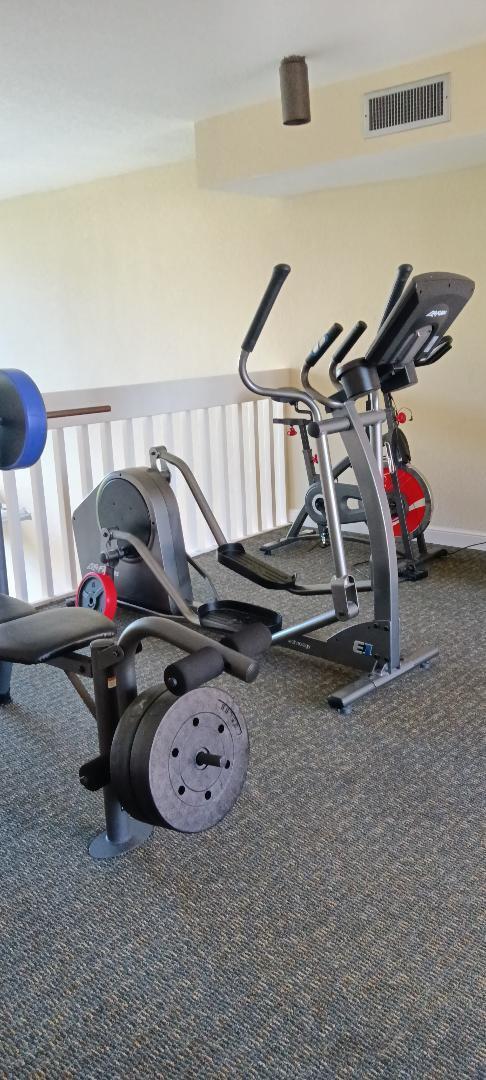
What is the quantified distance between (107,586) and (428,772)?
1568 millimetres

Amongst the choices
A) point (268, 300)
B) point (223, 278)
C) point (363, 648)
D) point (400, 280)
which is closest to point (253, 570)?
point (363, 648)

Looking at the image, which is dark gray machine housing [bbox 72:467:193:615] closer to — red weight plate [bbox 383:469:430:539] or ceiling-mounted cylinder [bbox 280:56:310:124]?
red weight plate [bbox 383:469:430:539]

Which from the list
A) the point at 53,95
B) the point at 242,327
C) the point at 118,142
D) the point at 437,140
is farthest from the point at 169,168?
the point at 437,140

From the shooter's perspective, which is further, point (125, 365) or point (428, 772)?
point (125, 365)

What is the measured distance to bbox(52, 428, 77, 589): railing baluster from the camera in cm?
381

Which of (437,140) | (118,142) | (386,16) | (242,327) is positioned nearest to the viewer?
(386,16)

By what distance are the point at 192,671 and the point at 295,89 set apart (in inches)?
115

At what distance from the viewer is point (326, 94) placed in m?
3.88

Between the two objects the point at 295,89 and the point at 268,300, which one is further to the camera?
Result: the point at 295,89

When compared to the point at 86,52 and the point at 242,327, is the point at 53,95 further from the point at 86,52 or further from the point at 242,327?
the point at 242,327

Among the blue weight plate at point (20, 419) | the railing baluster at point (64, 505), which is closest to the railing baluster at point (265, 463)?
the railing baluster at point (64, 505)

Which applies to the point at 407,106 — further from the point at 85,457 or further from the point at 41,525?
the point at 41,525

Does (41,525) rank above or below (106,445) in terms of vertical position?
below

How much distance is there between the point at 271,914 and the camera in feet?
5.77
